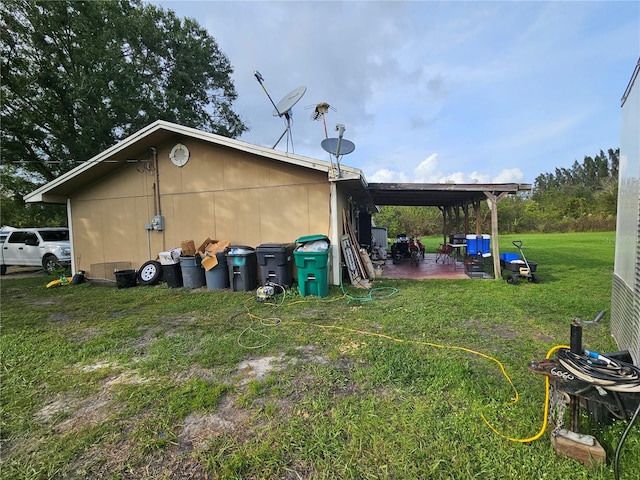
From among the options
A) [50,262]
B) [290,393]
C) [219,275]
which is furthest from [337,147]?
[50,262]

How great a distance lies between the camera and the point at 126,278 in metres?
7.73

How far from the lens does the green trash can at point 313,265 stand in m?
6.05

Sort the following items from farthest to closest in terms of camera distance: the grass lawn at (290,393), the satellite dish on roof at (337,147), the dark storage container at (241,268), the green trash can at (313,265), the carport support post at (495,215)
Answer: the carport support post at (495,215) < the dark storage container at (241,268) < the satellite dish on roof at (337,147) < the green trash can at (313,265) < the grass lawn at (290,393)

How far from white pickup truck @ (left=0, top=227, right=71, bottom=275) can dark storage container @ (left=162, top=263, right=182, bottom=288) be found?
17.8 feet

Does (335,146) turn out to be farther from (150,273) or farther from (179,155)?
(150,273)

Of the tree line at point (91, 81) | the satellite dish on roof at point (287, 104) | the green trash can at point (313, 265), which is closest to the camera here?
the green trash can at point (313, 265)

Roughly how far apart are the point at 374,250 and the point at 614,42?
8.35m

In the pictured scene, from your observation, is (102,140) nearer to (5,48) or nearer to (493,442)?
(5,48)

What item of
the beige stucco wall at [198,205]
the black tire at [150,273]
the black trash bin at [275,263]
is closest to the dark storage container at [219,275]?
the beige stucco wall at [198,205]

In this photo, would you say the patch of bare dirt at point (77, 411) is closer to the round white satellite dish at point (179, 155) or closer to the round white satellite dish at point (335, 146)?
the round white satellite dish at point (335, 146)

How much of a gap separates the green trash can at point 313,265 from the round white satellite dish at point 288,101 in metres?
2.97

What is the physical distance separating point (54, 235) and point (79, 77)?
5918 mm

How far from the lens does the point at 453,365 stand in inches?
116

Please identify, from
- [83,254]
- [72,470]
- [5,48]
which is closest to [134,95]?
[5,48]
